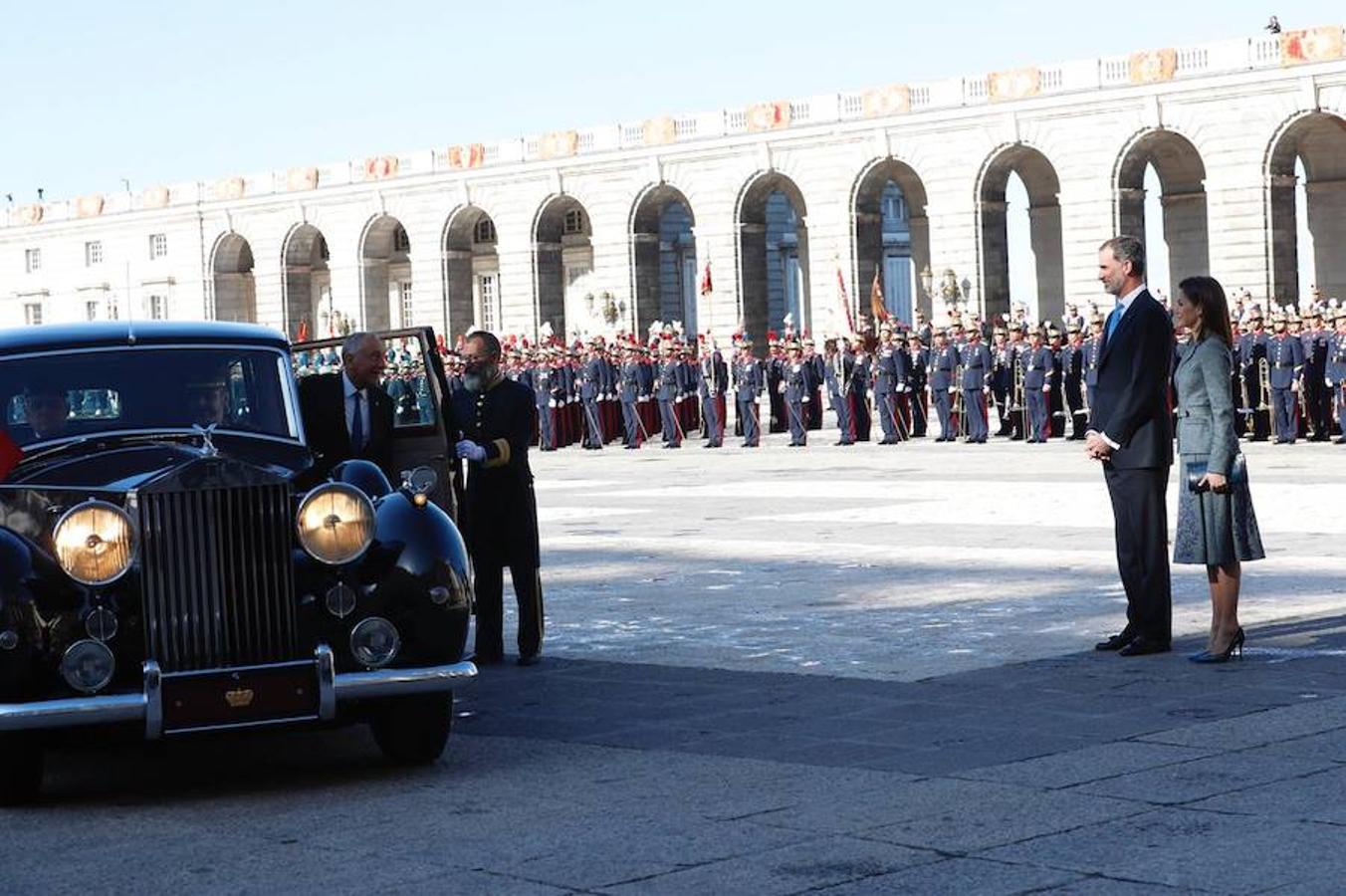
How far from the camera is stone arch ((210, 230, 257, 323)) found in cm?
7986

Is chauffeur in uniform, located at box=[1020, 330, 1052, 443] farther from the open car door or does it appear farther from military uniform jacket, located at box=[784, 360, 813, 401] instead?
the open car door

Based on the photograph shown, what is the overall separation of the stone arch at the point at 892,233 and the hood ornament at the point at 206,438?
51719mm

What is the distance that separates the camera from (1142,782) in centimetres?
715

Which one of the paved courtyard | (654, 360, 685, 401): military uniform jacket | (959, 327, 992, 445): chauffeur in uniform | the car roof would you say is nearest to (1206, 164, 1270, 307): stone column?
(654, 360, 685, 401): military uniform jacket

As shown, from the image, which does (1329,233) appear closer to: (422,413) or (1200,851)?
(422,413)

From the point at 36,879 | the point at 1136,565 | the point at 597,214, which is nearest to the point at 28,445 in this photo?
the point at 36,879

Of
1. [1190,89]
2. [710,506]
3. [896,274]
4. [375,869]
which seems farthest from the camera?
[896,274]

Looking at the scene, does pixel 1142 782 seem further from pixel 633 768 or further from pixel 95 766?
pixel 95 766

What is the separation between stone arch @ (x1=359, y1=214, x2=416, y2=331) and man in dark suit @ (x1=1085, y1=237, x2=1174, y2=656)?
64672 millimetres

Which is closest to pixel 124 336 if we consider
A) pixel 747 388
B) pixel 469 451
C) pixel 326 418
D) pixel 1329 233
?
pixel 326 418

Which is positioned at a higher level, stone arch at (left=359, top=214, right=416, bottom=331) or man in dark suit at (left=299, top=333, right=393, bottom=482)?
stone arch at (left=359, top=214, right=416, bottom=331)

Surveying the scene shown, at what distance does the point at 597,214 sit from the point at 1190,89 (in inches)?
810

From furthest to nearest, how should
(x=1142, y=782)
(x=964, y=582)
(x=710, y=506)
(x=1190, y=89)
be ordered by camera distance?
1. (x=1190, y=89)
2. (x=710, y=506)
3. (x=964, y=582)
4. (x=1142, y=782)

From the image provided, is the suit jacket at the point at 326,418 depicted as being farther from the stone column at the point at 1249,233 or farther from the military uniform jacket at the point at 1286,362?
the stone column at the point at 1249,233
